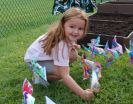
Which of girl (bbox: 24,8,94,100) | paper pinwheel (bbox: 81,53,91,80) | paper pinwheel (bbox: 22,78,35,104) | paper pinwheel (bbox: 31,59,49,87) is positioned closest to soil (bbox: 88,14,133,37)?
paper pinwheel (bbox: 81,53,91,80)

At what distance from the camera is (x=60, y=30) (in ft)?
9.73

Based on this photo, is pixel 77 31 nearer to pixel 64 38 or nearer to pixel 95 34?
pixel 64 38

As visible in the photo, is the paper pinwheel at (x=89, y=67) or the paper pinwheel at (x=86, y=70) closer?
the paper pinwheel at (x=89, y=67)

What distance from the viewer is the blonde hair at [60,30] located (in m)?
2.89

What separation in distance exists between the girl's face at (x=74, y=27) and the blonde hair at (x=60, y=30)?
0.03 meters

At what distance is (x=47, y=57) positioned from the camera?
3.15 metres

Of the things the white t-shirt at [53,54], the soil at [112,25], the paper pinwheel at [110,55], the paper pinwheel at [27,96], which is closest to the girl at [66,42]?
the white t-shirt at [53,54]

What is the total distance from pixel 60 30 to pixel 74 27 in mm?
140

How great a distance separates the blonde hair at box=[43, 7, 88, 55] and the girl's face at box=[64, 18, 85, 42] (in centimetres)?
3

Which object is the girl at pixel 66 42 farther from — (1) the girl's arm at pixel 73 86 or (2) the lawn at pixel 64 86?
(2) the lawn at pixel 64 86

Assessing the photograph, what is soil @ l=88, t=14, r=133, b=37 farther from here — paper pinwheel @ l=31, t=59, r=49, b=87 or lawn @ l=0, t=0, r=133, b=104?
paper pinwheel @ l=31, t=59, r=49, b=87

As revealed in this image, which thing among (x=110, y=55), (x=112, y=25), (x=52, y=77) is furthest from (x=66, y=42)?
(x=112, y=25)

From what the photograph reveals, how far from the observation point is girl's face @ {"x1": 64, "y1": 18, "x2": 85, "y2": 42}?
9.44 feet

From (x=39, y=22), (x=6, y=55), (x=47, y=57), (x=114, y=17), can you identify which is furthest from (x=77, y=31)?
(x=39, y=22)
